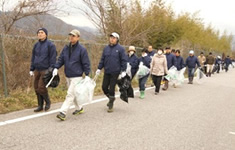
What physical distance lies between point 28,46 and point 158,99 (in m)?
4.29

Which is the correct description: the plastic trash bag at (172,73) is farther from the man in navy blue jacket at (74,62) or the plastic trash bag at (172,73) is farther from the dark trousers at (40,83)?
the dark trousers at (40,83)

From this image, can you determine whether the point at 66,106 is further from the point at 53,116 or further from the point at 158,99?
the point at 158,99

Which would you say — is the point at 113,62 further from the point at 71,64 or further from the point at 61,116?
the point at 61,116

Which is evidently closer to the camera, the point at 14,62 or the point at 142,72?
the point at 14,62

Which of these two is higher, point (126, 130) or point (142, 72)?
point (142, 72)

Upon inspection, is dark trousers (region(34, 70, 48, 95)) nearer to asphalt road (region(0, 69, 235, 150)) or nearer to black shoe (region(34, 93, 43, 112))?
black shoe (region(34, 93, 43, 112))

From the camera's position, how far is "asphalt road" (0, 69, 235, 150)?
4.16 meters

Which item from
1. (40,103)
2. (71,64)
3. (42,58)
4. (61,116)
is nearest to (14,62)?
(40,103)

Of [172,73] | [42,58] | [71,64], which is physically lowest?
[172,73]

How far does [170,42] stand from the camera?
952 inches

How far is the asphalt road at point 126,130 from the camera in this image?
416 cm

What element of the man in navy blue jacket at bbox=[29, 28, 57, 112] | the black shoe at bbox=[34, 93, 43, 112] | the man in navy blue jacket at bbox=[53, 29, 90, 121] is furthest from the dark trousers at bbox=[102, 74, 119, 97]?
the black shoe at bbox=[34, 93, 43, 112]

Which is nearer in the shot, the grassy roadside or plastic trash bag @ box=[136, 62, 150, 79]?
the grassy roadside

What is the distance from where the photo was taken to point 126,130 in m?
4.98
